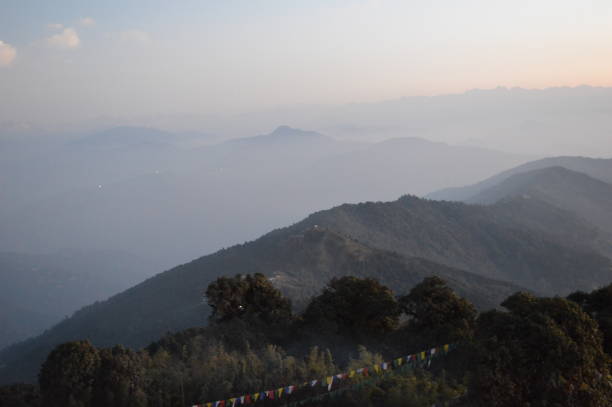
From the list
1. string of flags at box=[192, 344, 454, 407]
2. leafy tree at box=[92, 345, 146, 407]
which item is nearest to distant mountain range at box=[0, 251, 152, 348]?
leafy tree at box=[92, 345, 146, 407]

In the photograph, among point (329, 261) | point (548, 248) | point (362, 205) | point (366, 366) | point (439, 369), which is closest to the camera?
point (366, 366)

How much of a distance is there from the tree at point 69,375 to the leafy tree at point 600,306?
19640 mm

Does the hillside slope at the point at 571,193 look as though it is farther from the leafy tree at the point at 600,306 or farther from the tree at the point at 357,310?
the tree at the point at 357,310

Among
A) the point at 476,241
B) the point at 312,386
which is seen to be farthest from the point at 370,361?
the point at 476,241

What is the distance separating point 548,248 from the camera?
279 feet

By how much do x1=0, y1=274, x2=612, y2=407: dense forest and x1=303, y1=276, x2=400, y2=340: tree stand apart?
6 centimetres

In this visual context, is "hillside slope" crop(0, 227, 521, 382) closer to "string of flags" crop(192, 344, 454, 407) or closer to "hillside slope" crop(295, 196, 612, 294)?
"hillside slope" crop(295, 196, 612, 294)

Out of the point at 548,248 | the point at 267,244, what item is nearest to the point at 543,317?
the point at 267,244

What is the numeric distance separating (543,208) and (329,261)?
235 ft

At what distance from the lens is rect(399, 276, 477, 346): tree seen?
884 inches

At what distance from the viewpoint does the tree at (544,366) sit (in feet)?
43.8

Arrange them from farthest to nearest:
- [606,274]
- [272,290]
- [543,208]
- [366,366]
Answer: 1. [543,208]
2. [606,274]
3. [272,290]
4. [366,366]

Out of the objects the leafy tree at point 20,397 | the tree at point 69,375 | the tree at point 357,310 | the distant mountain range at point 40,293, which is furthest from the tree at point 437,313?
the distant mountain range at point 40,293

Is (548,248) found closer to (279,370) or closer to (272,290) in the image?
(272,290)
